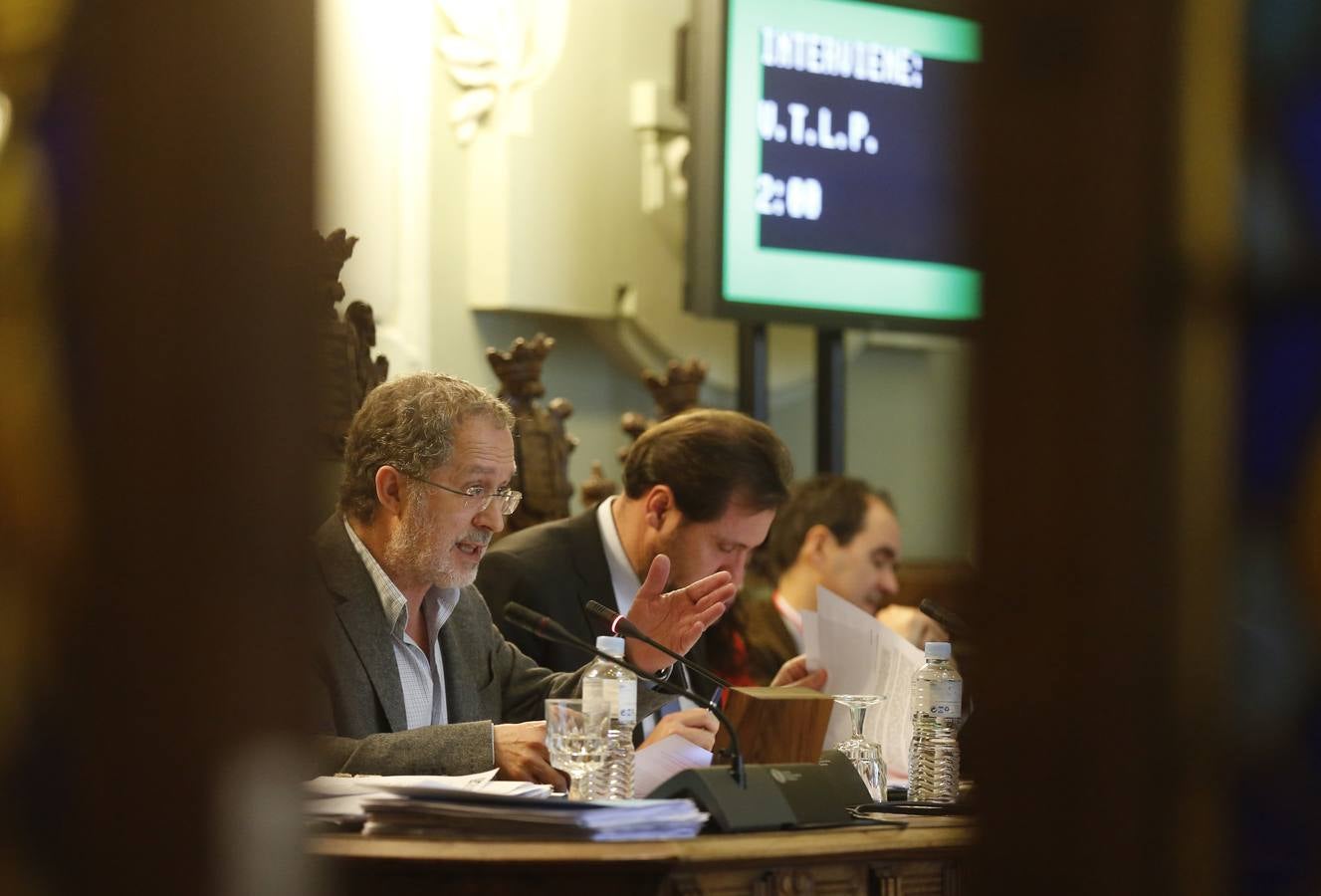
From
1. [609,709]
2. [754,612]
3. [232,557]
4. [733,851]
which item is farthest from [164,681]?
[754,612]

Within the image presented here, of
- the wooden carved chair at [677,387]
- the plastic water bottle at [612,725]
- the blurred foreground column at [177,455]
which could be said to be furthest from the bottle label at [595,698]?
the wooden carved chair at [677,387]

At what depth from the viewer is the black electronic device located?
2.19 m

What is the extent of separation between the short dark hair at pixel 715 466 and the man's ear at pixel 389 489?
2.72 ft

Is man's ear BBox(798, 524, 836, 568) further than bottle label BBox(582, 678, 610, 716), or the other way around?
man's ear BBox(798, 524, 836, 568)

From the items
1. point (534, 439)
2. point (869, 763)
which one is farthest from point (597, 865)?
point (534, 439)

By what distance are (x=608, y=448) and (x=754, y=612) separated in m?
1.45

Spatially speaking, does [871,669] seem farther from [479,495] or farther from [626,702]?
[626,702]

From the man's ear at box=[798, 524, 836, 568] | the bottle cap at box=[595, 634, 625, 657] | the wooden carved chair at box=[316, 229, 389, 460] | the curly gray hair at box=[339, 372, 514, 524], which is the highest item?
the wooden carved chair at box=[316, 229, 389, 460]

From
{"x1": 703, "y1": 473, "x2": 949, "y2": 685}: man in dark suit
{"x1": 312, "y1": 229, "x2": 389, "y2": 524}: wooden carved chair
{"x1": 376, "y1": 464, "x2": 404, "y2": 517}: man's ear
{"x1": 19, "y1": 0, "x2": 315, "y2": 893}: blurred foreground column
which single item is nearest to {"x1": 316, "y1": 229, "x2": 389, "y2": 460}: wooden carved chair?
{"x1": 312, "y1": 229, "x2": 389, "y2": 524}: wooden carved chair

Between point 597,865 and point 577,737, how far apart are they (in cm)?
46

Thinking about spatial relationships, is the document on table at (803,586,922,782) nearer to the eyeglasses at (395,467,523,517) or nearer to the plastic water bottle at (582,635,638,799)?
the eyeglasses at (395,467,523,517)

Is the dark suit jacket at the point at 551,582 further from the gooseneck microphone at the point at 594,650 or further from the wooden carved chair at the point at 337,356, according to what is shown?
the gooseneck microphone at the point at 594,650

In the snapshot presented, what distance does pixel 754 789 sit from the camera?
2260 millimetres

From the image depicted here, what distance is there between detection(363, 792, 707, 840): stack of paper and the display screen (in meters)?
3.27
